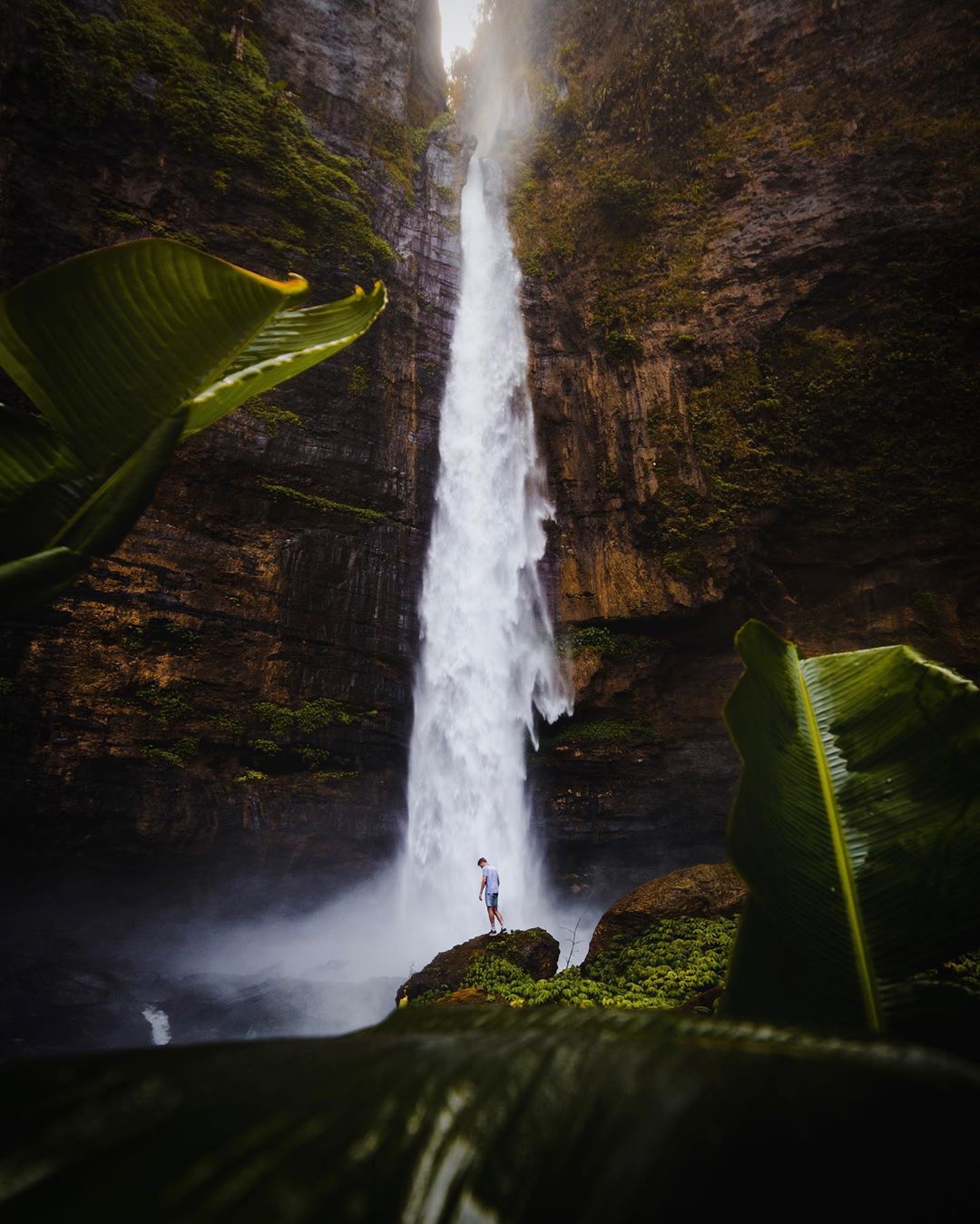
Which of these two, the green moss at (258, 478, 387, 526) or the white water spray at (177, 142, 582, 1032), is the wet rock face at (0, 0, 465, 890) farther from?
the white water spray at (177, 142, 582, 1032)

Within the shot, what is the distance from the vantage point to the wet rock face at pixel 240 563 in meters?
8.56

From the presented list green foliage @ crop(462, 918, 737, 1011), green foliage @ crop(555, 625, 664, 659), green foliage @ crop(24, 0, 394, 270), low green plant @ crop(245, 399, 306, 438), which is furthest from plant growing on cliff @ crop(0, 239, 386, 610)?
green foliage @ crop(24, 0, 394, 270)

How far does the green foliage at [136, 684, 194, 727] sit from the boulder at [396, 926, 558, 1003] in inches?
200

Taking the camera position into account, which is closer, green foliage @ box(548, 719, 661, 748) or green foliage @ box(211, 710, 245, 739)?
green foliage @ box(211, 710, 245, 739)

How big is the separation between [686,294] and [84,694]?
1258 centimetres

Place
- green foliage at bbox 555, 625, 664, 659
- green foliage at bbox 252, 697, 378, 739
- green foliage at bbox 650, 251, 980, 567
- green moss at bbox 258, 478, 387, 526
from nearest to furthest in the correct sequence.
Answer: green foliage at bbox 252, 697, 378, 739
green foliage at bbox 650, 251, 980, 567
green moss at bbox 258, 478, 387, 526
green foliage at bbox 555, 625, 664, 659

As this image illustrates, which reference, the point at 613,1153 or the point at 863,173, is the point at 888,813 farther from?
the point at 863,173

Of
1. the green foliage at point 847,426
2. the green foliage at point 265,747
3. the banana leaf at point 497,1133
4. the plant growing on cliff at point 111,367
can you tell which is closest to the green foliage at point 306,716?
the green foliage at point 265,747

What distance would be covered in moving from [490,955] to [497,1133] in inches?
279

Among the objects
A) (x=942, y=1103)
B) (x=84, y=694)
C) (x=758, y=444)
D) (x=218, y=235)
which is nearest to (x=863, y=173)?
(x=758, y=444)

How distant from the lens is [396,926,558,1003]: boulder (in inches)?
253

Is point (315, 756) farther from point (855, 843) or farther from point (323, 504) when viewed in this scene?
point (855, 843)

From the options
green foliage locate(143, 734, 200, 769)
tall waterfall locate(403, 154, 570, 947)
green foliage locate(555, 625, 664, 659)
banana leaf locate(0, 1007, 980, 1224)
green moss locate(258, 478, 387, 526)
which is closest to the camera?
banana leaf locate(0, 1007, 980, 1224)

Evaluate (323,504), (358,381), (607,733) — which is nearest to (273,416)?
(323,504)
